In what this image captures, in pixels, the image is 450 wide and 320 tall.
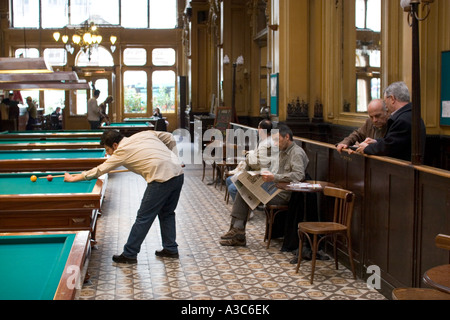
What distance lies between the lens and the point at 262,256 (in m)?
6.45

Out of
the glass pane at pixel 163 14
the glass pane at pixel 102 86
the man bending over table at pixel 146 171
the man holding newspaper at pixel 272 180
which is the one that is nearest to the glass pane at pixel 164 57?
the glass pane at pixel 163 14

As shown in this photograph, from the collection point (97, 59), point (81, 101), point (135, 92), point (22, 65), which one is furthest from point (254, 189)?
point (135, 92)

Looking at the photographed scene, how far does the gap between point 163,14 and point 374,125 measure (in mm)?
20657

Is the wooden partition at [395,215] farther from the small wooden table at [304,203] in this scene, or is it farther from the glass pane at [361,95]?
the glass pane at [361,95]

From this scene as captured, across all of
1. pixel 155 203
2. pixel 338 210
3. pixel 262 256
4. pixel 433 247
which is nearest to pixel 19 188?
pixel 155 203

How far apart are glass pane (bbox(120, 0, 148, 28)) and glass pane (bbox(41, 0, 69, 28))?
2325 millimetres

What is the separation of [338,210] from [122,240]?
2502mm

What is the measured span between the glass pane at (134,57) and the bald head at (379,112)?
20304 mm

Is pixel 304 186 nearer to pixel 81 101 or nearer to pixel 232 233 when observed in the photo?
pixel 232 233

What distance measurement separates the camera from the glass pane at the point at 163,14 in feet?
83.7

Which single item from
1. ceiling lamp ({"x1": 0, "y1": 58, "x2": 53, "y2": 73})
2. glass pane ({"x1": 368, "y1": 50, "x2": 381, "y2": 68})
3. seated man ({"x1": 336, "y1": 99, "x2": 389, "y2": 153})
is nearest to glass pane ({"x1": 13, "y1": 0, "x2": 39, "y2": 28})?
ceiling lamp ({"x1": 0, "y1": 58, "x2": 53, "y2": 73})

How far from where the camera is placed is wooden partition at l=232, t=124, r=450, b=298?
14.2ft

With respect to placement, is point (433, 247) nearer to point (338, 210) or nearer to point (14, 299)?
point (338, 210)

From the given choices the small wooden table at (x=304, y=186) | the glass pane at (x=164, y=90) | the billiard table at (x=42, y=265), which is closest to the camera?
the billiard table at (x=42, y=265)
